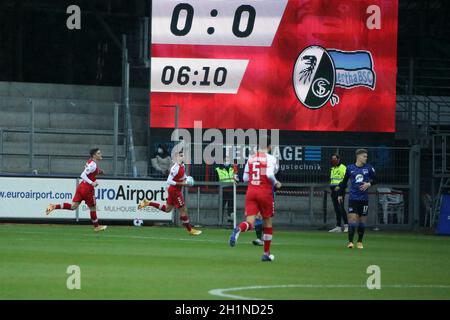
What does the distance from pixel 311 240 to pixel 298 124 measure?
7880mm

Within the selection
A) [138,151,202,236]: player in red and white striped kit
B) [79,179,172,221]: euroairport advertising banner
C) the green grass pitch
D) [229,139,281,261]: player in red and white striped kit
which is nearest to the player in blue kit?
the green grass pitch

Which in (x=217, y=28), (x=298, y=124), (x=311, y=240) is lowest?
(x=311, y=240)

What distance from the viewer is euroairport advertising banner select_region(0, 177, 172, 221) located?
32.8 m

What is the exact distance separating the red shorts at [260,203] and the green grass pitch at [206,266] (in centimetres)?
89

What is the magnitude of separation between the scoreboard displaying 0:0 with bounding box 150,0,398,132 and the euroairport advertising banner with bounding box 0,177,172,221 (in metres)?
2.35

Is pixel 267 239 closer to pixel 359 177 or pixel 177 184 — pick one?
pixel 359 177

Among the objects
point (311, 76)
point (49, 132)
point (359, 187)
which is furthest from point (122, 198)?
point (359, 187)

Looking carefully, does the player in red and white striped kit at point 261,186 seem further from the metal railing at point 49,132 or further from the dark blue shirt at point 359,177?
the metal railing at point 49,132

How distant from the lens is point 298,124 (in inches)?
1426

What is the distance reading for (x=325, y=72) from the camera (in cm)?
3641

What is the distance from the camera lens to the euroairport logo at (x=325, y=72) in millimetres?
36219

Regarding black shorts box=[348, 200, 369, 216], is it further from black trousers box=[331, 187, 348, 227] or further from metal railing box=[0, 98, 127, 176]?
metal railing box=[0, 98, 127, 176]
